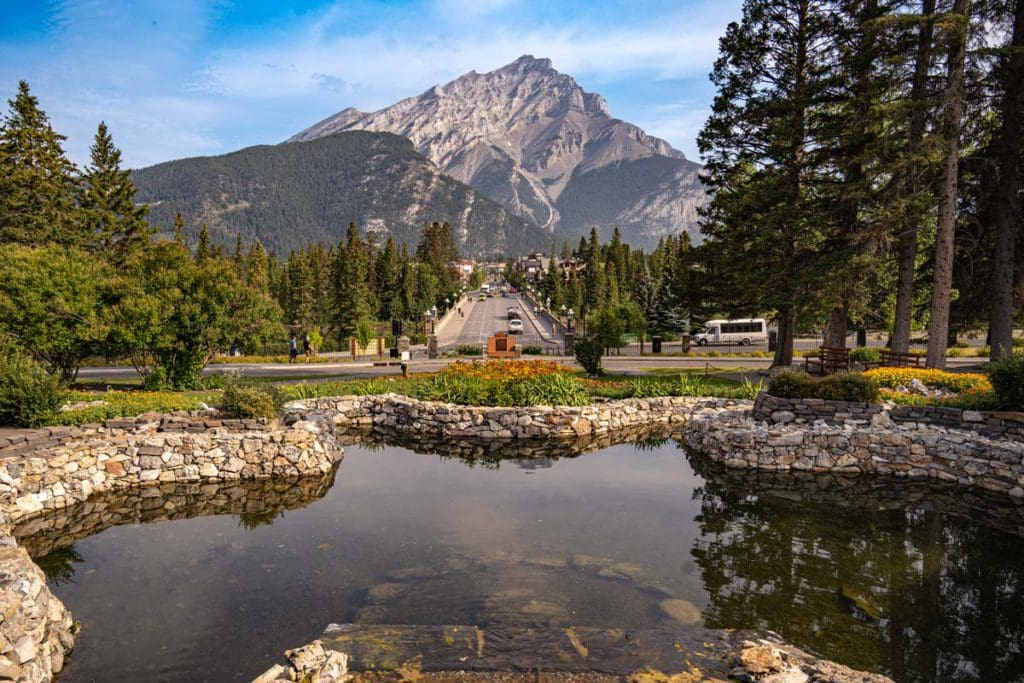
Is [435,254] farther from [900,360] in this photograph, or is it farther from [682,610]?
[682,610]

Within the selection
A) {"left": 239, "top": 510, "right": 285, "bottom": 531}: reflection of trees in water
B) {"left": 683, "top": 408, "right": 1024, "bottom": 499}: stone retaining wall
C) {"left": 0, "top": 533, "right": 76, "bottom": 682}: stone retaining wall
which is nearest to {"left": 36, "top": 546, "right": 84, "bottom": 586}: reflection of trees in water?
{"left": 0, "top": 533, "right": 76, "bottom": 682}: stone retaining wall

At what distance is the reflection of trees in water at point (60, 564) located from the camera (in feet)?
30.8

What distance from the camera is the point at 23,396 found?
1426 centimetres

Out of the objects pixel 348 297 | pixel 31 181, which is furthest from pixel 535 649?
pixel 348 297

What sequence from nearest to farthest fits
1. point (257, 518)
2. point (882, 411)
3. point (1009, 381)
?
point (257, 518) → point (1009, 381) → point (882, 411)

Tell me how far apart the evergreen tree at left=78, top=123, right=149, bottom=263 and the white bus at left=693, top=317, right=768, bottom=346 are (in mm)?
47355

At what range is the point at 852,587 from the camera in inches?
352

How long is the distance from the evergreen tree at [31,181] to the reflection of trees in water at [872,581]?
123ft

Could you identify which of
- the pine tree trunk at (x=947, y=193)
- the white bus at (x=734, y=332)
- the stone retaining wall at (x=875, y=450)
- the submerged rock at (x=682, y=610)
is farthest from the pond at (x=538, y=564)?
the white bus at (x=734, y=332)

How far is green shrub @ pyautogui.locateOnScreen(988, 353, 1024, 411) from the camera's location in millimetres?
14508

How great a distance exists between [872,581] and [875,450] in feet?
24.7

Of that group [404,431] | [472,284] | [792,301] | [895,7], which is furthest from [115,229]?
[472,284]

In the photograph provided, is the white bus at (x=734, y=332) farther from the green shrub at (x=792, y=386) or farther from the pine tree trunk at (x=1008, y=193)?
the green shrub at (x=792, y=386)

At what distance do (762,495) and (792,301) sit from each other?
13779 millimetres
